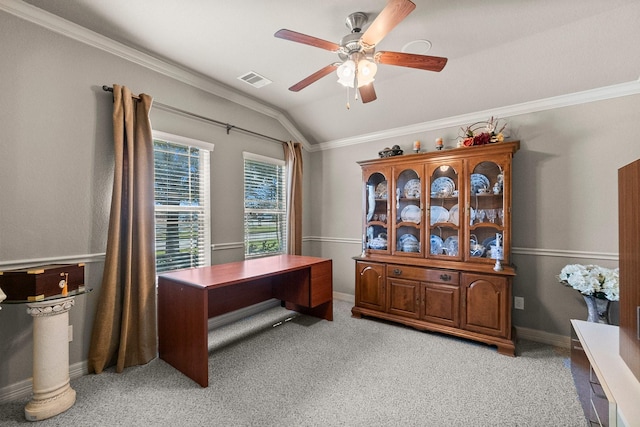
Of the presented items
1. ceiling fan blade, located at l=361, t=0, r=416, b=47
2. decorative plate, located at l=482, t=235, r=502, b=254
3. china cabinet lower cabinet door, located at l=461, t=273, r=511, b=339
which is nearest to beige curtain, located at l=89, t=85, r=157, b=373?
ceiling fan blade, located at l=361, t=0, r=416, b=47

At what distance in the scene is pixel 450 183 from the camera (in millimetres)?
3145

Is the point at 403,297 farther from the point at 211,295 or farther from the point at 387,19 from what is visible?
the point at 387,19

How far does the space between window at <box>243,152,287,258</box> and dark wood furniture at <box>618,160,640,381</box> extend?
131 inches

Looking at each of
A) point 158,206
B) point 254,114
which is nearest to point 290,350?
point 158,206

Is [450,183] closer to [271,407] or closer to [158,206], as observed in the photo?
[271,407]

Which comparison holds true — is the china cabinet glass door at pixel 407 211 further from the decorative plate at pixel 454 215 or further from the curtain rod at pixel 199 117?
the curtain rod at pixel 199 117

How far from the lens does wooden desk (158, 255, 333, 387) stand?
2.16 meters

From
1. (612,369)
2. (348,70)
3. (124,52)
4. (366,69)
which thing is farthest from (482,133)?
(124,52)

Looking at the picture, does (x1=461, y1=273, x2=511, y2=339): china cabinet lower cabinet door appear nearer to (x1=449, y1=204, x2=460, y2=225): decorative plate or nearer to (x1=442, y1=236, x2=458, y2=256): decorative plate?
(x1=442, y1=236, x2=458, y2=256): decorative plate

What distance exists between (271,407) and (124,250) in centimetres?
174

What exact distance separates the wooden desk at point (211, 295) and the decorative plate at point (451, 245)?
4.47ft

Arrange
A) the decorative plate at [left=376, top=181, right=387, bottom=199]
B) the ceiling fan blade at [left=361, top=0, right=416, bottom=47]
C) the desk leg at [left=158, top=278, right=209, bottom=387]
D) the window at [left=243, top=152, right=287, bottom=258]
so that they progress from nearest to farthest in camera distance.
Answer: the ceiling fan blade at [left=361, top=0, right=416, bottom=47] < the desk leg at [left=158, top=278, right=209, bottom=387] < the decorative plate at [left=376, top=181, right=387, bottom=199] < the window at [left=243, top=152, right=287, bottom=258]

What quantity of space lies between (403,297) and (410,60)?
2391mm

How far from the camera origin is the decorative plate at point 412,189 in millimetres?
3322
